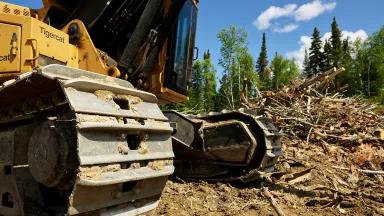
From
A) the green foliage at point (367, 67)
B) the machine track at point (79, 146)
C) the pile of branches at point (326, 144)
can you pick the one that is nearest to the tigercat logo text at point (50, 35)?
the machine track at point (79, 146)

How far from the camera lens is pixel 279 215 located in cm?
412

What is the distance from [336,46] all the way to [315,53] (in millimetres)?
5740

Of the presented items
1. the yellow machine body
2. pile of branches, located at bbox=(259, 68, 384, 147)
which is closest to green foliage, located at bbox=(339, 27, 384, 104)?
pile of branches, located at bbox=(259, 68, 384, 147)

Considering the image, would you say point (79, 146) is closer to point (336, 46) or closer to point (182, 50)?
point (182, 50)

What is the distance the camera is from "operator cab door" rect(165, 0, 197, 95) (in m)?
4.93

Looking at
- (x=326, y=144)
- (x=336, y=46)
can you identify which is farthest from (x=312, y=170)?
(x=336, y=46)

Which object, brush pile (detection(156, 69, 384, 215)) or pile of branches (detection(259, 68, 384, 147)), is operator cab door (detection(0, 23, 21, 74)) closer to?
brush pile (detection(156, 69, 384, 215))

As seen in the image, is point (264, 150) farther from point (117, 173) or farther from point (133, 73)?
point (117, 173)

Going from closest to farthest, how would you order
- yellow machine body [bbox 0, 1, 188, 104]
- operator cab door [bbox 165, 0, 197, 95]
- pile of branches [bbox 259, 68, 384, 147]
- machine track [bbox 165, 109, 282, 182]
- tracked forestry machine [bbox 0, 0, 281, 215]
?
1. tracked forestry machine [bbox 0, 0, 281, 215]
2. yellow machine body [bbox 0, 1, 188, 104]
3. operator cab door [bbox 165, 0, 197, 95]
4. machine track [bbox 165, 109, 282, 182]
5. pile of branches [bbox 259, 68, 384, 147]

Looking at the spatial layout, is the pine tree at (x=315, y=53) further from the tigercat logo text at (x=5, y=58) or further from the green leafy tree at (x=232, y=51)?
the tigercat logo text at (x=5, y=58)

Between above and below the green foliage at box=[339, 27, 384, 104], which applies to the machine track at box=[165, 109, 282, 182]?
below

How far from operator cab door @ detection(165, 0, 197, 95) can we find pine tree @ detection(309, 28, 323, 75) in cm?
6874

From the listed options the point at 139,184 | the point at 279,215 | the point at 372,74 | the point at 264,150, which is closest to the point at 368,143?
the point at 264,150

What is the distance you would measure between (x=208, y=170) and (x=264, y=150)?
0.74m
